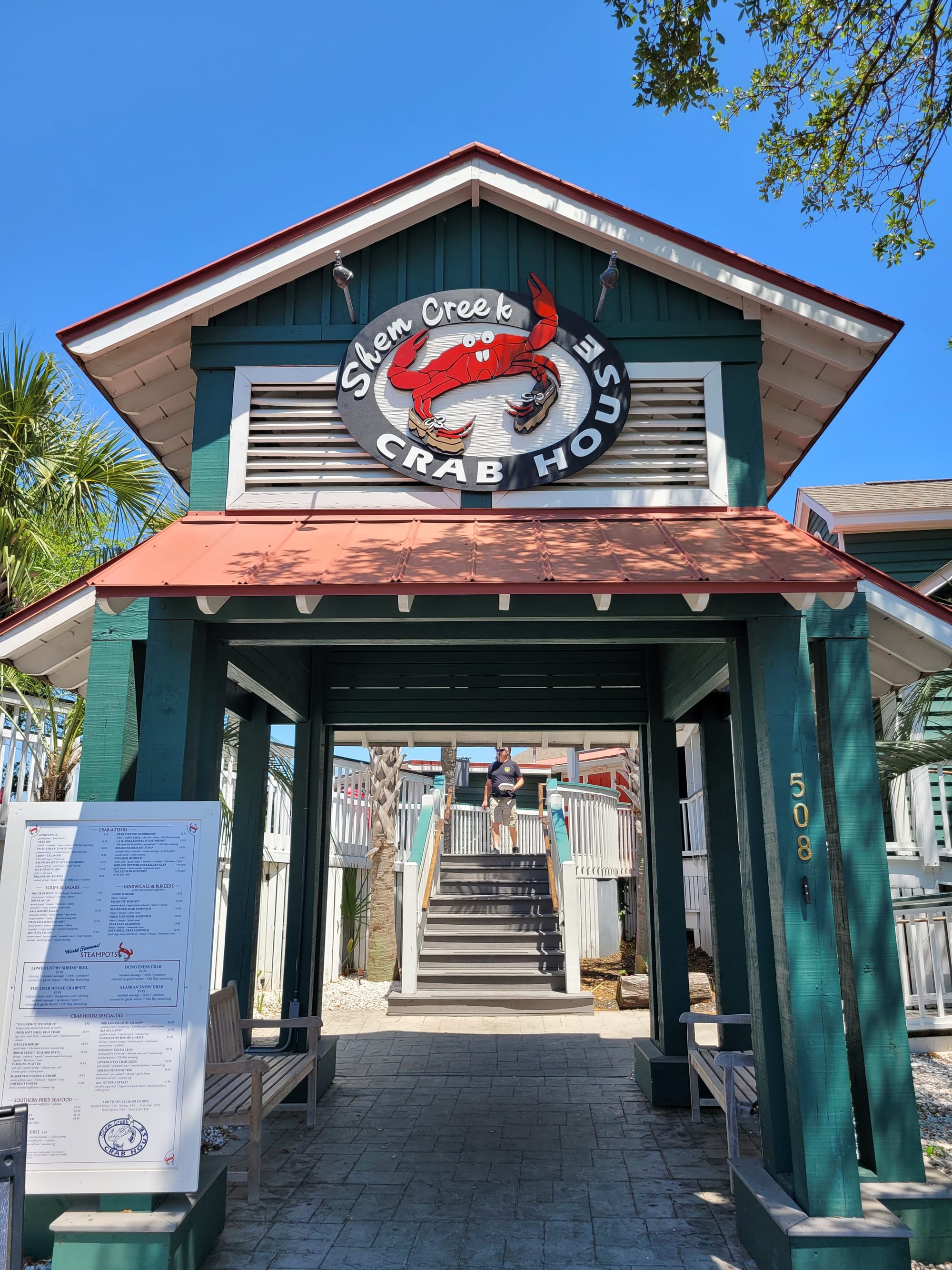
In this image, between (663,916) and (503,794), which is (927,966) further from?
(503,794)

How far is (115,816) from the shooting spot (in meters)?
4.69

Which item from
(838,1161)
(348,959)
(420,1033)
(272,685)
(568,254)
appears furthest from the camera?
(348,959)

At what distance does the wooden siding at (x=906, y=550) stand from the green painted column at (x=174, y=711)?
37.5 ft

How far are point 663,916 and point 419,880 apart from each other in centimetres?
526

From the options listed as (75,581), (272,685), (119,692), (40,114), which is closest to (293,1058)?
(272,685)

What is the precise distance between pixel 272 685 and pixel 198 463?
1944mm

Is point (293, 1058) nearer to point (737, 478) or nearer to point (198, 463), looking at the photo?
point (198, 463)

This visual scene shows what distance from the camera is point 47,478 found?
336 inches

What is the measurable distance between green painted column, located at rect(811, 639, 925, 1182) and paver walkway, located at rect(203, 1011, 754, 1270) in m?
0.99

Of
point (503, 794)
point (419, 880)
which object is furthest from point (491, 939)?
point (503, 794)

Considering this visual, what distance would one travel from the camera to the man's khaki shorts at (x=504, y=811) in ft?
53.3

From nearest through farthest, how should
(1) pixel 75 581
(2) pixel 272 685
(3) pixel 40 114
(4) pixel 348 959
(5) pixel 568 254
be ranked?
(1) pixel 75 581 → (5) pixel 568 254 → (2) pixel 272 685 → (3) pixel 40 114 → (4) pixel 348 959

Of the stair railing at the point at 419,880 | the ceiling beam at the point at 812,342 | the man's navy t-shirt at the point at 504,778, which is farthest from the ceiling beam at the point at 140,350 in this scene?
the man's navy t-shirt at the point at 504,778

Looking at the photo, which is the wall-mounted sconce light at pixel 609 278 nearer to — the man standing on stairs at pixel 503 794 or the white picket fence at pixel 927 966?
the white picket fence at pixel 927 966
